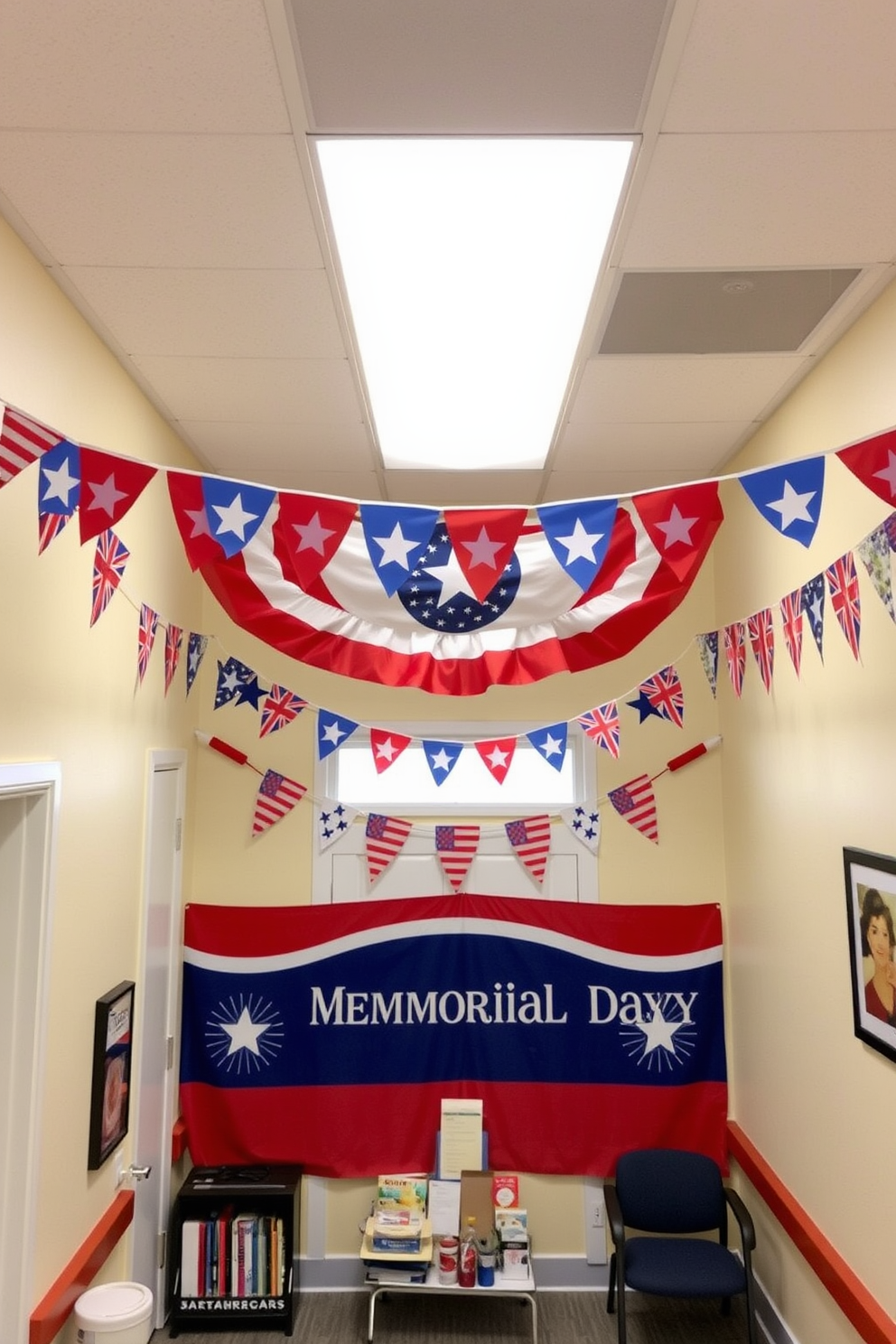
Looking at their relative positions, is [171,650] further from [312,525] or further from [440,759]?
[312,525]

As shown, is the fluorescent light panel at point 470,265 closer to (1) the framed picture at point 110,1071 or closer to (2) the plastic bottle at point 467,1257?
(1) the framed picture at point 110,1071

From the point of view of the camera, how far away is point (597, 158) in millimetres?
2049

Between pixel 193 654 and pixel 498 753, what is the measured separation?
140 cm

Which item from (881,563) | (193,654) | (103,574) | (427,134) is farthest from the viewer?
(193,654)

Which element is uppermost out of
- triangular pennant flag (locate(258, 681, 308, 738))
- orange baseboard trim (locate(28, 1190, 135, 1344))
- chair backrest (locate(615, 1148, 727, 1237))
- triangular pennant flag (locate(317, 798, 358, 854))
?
triangular pennant flag (locate(258, 681, 308, 738))

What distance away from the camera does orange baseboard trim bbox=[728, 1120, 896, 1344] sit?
2.58 meters

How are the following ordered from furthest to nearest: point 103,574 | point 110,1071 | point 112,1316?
1. point 110,1071
2. point 103,574
3. point 112,1316

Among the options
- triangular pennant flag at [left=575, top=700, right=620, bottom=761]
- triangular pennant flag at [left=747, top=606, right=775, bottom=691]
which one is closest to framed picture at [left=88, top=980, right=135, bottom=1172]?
triangular pennant flag at [left=575, top=700, right=620, bottom=761]

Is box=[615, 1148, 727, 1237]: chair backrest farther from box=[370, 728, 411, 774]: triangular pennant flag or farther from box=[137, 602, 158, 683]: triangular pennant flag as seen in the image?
box=[137, 602, 158, 683]: triangular pennant flag

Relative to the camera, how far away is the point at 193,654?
4172 millimetres

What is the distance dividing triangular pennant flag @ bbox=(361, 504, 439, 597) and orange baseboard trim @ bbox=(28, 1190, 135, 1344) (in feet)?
6.69

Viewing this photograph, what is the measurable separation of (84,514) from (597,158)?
4.27 ft

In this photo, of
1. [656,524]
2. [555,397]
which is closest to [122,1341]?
[656,524]

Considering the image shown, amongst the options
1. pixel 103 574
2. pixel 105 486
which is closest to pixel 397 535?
pixel 105 486
